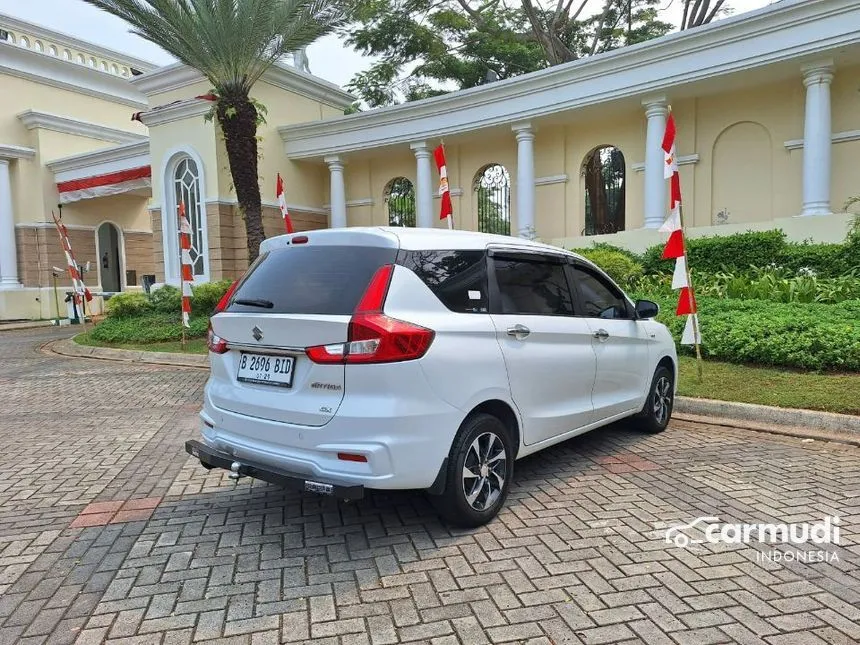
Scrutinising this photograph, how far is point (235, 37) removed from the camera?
42.6 ft

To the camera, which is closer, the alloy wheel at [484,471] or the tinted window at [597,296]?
the alloy wheel at [484,471]

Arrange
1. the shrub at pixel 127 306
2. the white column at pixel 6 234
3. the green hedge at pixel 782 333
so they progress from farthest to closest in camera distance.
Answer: the white column at pixel 6 234 → the shrub at pixel 127 306 → the green hedge at pixel 782 333

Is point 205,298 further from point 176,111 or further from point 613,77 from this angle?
point 613,77

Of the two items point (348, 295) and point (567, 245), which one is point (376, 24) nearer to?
point (567, 245)

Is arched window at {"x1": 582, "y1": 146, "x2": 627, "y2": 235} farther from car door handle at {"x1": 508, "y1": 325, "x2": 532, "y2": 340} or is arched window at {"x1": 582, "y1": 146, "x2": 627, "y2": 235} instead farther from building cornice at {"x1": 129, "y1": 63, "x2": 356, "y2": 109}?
car door handle at {"x1": 508, "y1": 325, "x2": 532, "y2": 340}

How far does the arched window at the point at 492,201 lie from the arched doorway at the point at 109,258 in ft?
52.9

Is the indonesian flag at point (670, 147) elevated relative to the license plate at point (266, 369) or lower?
elevated

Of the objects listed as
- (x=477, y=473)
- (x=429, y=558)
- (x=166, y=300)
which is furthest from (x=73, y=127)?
(x=429, y=558)

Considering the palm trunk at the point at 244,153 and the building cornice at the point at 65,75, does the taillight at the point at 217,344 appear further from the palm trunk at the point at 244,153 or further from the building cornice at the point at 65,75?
the building cornice at the point at 65,75

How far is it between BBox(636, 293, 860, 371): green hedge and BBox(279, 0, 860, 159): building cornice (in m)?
6.30

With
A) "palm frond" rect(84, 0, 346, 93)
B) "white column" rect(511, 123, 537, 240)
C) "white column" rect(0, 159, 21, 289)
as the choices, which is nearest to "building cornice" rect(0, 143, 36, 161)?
"white column" rect(0, 159, 21, 289)

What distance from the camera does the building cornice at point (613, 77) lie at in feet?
38.5

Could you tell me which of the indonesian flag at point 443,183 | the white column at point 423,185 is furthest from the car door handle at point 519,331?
the white column at point 423,185

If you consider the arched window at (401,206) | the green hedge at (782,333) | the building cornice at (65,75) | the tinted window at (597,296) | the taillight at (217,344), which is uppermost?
the building cornice at (65,75)
